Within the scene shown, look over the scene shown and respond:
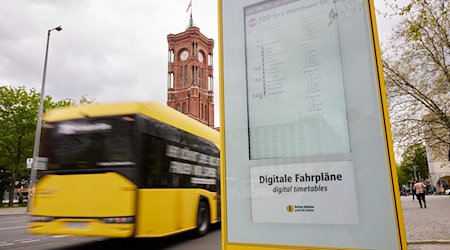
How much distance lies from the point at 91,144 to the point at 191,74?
278 ft

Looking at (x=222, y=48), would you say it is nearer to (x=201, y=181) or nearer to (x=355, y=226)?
(x=355, y=226)

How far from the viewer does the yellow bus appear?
5879 mm

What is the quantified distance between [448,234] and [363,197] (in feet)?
27.1

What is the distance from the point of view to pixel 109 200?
588 centimetres

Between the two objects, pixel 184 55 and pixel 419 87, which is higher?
pixel 184 55

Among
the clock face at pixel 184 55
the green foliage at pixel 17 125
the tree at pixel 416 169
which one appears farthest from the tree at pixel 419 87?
the clock face at pixel 184 55

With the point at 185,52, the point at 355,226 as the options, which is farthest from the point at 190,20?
the point at 355,226

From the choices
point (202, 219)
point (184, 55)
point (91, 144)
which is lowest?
point (202, 219)

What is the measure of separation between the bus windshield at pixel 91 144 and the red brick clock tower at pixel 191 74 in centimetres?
8125

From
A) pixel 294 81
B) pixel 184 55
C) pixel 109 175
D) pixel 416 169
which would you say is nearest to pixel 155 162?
pixel 109 175

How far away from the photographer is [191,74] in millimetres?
89688

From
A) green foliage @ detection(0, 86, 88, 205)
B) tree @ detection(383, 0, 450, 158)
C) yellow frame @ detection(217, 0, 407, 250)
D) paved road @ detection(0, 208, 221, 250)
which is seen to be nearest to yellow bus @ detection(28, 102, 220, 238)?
paved road @ detection(0, 208, 221, 250)

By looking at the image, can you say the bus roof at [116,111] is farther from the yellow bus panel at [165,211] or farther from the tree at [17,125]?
the tree at [17,125]

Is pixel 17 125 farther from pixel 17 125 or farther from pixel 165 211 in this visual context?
pixel 165 211
